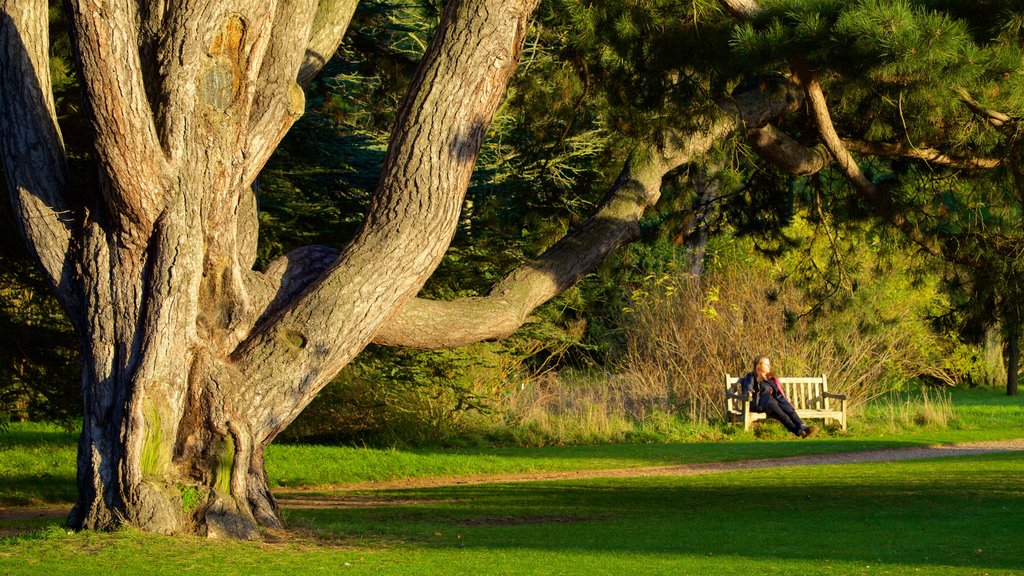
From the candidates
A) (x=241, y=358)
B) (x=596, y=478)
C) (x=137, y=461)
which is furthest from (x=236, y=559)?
(x=596, y=478)

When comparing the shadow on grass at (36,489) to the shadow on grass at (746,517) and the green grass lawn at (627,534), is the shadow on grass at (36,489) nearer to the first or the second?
the green grass lawn at (627,534)

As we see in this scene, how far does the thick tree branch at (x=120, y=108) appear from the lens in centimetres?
850

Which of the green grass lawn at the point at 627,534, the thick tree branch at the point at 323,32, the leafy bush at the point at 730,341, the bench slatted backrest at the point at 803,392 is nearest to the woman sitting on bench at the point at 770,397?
→ the green grass lawn at the point at 627,534

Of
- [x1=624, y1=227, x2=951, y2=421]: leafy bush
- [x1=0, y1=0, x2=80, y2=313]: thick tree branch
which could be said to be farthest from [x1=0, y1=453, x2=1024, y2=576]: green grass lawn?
[x1=624, y1=227, x2=951, y2=421]: leafy bush

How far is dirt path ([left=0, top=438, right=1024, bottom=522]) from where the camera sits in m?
13.7

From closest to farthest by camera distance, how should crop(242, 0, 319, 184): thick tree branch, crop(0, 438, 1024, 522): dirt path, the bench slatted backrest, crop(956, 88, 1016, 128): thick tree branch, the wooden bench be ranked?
crop(242, 0, 319, 184): thick tree branch < crop(956, 88, 1016, 128): thick tree branch < crop(0, 438, 1024, 522): dirt path < the wooden bench < the bench slatted backrest

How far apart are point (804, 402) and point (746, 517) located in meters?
11.8

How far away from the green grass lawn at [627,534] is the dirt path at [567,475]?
31cm

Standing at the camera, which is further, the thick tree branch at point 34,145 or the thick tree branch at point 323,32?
the thick tree branch at point 323,32

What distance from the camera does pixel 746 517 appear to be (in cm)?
1148

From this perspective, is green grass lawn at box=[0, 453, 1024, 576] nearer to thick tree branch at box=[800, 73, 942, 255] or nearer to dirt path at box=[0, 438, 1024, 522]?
dirt path at box=[0, 438, 1024, 522]

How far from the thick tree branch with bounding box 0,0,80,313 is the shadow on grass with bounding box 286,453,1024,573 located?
3201 millimetres

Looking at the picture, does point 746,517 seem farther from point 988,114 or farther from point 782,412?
point 782,412

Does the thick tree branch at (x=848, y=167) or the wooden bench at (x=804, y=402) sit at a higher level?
the thick tree branch at (x=848, y=167)
